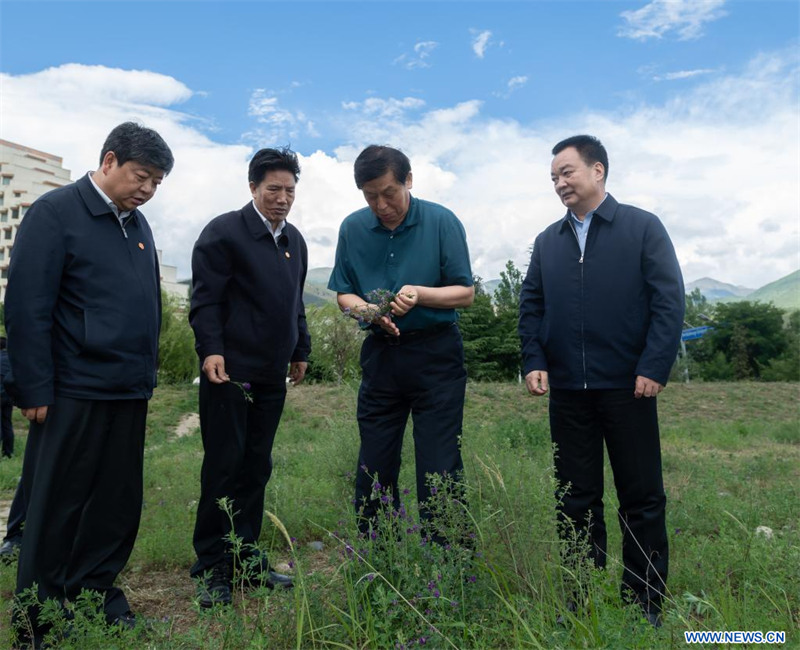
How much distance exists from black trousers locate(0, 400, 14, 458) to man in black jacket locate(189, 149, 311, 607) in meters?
8.20

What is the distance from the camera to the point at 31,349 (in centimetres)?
271

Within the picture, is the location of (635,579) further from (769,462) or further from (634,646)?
(769,462)

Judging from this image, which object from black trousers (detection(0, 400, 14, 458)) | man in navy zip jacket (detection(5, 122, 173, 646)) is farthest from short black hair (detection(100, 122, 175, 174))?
black trousers (detection(0, 400, 14, 458))

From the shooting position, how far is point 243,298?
3.44 meters

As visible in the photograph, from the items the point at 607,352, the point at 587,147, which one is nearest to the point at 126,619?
the point at 607,352

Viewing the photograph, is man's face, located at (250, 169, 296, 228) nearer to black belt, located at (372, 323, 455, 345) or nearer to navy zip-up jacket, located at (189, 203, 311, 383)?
navy zip-up jacket, located at (189, 203, 311, 383)

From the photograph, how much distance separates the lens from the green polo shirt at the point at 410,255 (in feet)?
10.4

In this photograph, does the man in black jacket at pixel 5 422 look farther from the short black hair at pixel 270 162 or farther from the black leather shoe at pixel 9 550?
the short black hair at pixel 270 162

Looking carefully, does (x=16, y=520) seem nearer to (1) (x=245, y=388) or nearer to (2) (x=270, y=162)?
(1) (x=245, y=388)

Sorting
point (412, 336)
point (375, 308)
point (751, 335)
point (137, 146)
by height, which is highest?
point (137, 146)

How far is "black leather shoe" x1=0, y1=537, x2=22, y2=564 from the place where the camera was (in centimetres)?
399

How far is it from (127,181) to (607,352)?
2.23 metres

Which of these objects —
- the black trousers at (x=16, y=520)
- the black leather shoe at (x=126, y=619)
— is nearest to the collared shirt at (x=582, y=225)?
the black leather shoe at (x=126, y=619)

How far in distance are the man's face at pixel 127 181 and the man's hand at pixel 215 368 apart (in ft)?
2.54
